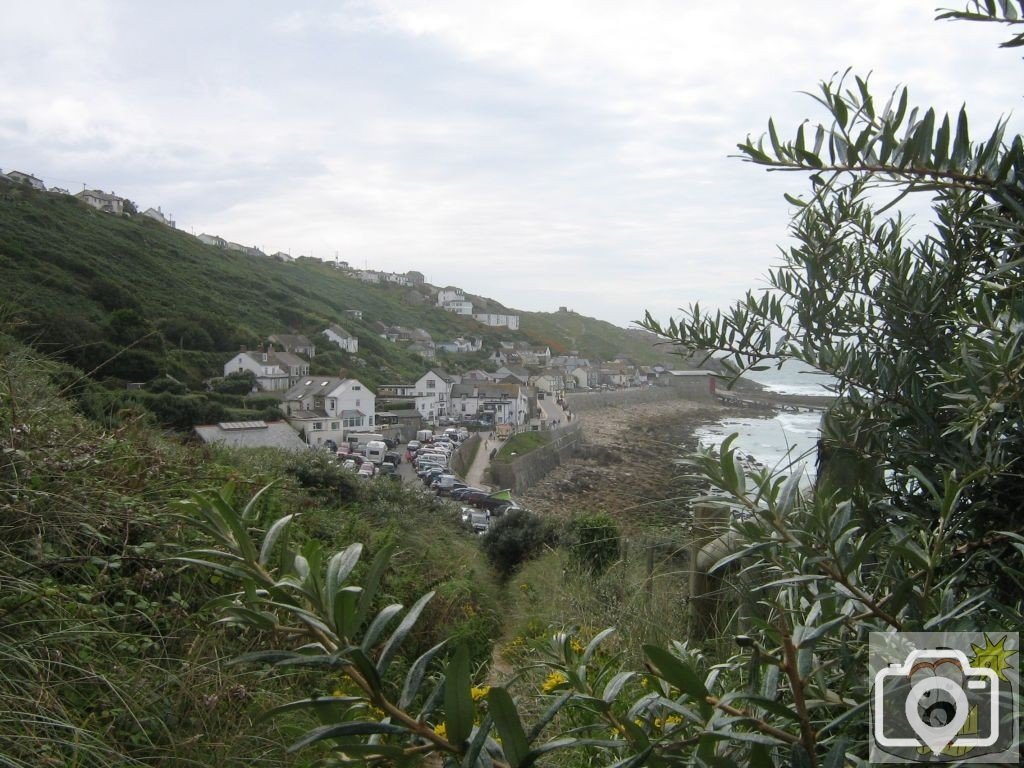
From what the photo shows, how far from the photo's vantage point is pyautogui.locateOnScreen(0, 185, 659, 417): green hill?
1040cm

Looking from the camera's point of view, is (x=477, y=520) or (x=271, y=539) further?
(x=477, y=520)

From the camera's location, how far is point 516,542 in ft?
31.8

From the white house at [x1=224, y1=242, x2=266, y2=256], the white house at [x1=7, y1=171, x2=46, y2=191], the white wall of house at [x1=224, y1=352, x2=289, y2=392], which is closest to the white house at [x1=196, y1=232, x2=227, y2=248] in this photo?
the white house at [x1=224, y1=242, x2=266, y2=256]

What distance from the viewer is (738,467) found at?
108 cm

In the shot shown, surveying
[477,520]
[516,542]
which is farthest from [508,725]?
[477,520]

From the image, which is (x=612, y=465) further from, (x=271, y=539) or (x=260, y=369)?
(x=271, y=539)

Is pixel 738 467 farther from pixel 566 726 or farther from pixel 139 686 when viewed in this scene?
pixel 139 686

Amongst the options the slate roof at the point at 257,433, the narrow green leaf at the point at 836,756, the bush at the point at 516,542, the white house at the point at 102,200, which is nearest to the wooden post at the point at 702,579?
the narrow green leaf at the point at 836,756

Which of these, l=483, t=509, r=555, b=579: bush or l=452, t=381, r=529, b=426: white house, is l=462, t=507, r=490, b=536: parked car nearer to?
l=483, t=509, r=555, b=579: bush

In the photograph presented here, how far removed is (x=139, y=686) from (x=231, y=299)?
3637cm

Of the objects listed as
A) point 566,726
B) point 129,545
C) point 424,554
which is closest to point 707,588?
point 566,726

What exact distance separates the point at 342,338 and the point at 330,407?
15.5 m

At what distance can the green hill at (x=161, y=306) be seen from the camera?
10.4 m

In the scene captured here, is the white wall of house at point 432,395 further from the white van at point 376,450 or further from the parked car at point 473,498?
the parked car at point 473,498
